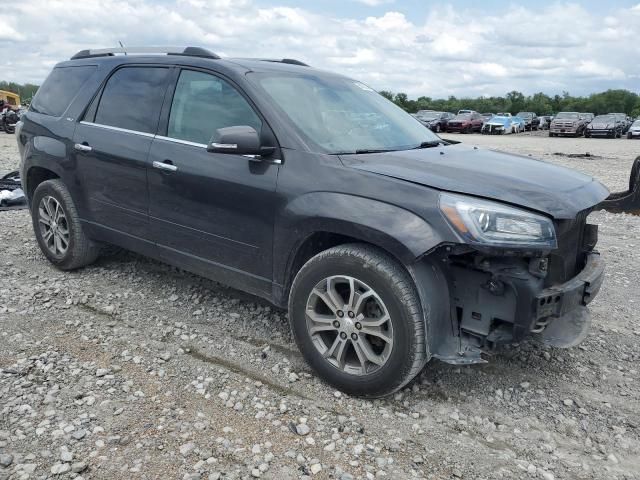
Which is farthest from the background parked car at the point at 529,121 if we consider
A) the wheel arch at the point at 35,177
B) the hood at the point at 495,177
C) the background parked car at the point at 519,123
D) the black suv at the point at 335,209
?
the hood at the point at 495,177

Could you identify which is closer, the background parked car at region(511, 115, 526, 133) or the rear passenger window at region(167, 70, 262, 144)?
the rear passenger window at region(167, 70, 262, 144)

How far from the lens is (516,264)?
285cm

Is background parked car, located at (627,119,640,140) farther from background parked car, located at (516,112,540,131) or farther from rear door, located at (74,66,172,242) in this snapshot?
rear door, located at (74,66,172,242)

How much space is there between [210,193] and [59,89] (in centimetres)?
242

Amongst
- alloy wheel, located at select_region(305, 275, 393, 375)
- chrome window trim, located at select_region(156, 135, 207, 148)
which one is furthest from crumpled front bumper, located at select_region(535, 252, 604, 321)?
chrome window trim, located at select_region(156, 135, 207, 148)

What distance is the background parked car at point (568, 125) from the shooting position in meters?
35.4

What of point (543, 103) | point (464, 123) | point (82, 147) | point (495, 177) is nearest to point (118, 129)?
point (82, 147)

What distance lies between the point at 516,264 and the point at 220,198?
73.6 inches

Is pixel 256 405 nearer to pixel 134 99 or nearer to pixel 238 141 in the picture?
pixel 238 141

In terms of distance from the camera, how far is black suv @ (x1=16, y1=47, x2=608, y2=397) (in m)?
2.87

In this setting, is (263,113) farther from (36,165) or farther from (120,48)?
(36,165)

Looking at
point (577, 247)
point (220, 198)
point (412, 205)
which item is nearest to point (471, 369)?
point (577, 247)

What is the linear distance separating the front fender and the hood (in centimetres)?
22

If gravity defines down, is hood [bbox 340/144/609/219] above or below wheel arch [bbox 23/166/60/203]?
above
